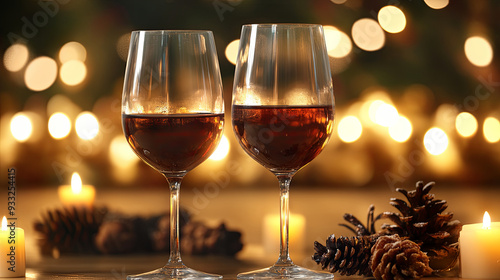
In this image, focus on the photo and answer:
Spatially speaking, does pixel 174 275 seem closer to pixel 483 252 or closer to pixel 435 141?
pixel 483 252

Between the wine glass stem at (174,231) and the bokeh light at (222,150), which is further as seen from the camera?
the bokeh light at (222,150)

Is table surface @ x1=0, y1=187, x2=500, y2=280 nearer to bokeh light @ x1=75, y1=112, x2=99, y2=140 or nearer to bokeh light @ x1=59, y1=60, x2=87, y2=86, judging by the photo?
bokeh light @ x1=75, y1=112, x2=99, y2=140

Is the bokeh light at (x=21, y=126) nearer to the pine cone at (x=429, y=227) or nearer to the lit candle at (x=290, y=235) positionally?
the lit candle at (x=290, y=235)

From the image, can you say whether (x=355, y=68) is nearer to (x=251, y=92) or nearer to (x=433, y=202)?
(x=433, y=202)

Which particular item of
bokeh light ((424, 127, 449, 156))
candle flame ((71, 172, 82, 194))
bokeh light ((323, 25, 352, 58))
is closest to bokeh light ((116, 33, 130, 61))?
candle flame ((71, 172, 82, 194))

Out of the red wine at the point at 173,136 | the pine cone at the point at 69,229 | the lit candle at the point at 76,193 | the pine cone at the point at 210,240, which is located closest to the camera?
the red wine at the point at 173,136

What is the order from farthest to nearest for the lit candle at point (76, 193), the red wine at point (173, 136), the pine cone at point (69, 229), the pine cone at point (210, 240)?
the lit candle at point (76, 193) < the pine cone at point (69, 229) < the pine cone at point (210, 240) < the red wine at point (173, 136)

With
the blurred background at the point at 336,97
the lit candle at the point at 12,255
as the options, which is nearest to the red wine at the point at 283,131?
the lit candle at the point at 12,255

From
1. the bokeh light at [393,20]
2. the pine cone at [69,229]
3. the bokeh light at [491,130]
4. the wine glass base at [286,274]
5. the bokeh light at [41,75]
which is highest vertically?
the bokeh light at [393,20]
